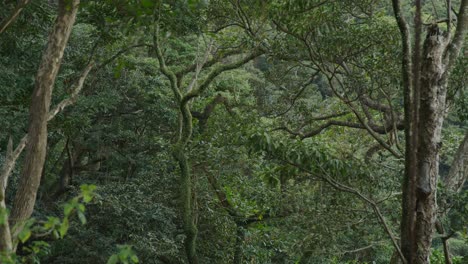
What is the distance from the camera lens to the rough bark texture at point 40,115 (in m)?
5.01

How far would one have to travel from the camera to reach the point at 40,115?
5160mm

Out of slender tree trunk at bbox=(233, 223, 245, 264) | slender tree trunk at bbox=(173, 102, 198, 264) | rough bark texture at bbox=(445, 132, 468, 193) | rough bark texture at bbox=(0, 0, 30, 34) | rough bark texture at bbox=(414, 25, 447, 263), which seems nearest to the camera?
rough bark texture at bbox=(414, 25, 447, 263)

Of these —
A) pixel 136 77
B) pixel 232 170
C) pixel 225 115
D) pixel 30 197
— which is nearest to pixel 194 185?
pixel 232 170

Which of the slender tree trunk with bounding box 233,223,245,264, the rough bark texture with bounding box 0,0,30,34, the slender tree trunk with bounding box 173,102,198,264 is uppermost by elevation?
the rough bark texture with bounding box 0,0,30,34

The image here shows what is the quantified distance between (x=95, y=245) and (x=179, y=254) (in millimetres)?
1336

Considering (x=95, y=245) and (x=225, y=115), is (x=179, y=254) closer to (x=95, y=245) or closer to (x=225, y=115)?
(x=95, y=245)

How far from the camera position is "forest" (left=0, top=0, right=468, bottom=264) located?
397 centimetres

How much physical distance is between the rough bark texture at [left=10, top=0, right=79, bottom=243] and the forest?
1 cm

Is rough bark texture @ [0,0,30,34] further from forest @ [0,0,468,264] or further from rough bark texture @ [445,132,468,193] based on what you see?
rough bark texture @ [445,132,468,193]

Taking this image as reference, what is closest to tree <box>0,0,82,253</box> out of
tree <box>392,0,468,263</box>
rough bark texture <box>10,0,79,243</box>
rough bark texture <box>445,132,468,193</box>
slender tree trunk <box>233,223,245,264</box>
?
rough bark texture <box>10,0,79,243</box>

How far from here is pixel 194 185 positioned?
962cm

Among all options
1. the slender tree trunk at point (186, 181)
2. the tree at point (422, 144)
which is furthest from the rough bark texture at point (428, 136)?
the slender tree trunk at point (186, 181)

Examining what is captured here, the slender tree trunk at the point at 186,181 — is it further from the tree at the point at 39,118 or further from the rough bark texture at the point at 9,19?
the rough bark texture at the point at 9,19

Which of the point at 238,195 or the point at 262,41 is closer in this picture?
the point at 262,41
